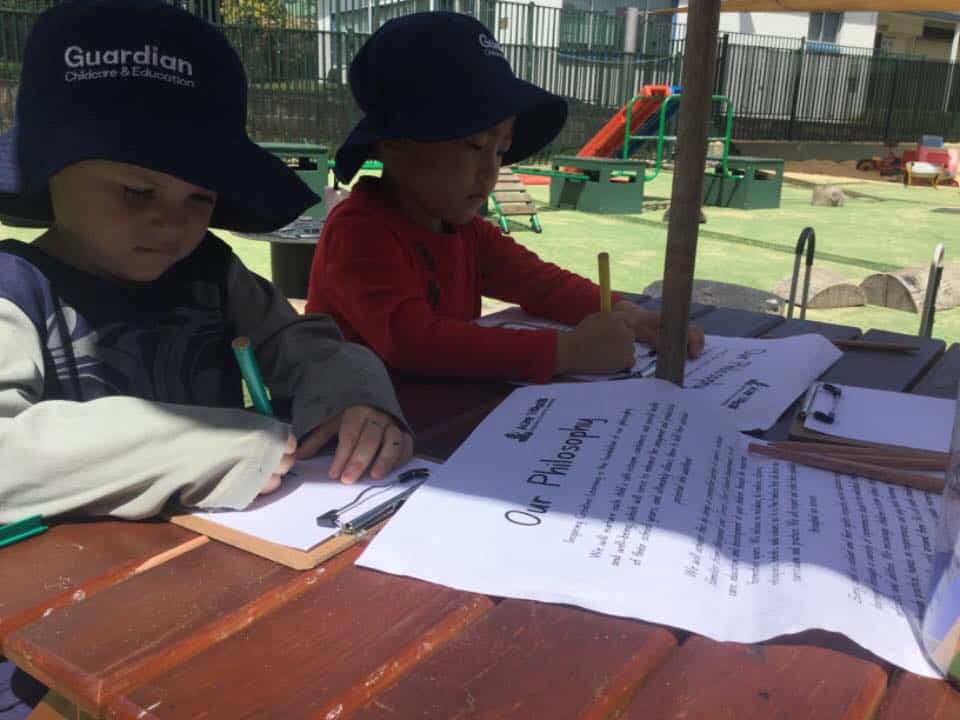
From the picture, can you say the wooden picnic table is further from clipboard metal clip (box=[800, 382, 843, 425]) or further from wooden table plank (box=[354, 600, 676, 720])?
clipboard metal clip (box=[800, 382, 843, 425])

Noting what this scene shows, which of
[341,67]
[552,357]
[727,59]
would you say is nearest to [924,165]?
[727,59]

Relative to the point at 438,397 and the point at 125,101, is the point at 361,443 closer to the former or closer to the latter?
the point at 438,397

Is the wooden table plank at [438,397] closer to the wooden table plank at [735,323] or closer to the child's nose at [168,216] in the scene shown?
the child's nose at [168,216]

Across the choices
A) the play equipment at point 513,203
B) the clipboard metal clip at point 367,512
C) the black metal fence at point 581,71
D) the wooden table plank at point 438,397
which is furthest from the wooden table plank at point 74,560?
the black metal fence at point 581,71

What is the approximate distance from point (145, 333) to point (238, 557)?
54 centimetres

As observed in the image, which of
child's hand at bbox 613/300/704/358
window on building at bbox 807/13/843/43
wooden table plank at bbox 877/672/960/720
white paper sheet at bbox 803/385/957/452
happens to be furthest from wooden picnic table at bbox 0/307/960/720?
window on building at bbox 807/13/843/43

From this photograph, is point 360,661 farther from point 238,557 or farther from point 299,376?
point 299,376

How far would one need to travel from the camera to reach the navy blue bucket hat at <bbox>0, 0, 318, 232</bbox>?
41.8 inches

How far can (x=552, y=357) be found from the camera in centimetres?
142

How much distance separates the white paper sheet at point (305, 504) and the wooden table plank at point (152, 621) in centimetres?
4

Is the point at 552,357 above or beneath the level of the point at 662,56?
beneath

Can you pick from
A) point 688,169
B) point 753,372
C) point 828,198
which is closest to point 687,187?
point 688,169

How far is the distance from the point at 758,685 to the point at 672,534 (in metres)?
0.21

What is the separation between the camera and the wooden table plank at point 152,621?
0.62 m
